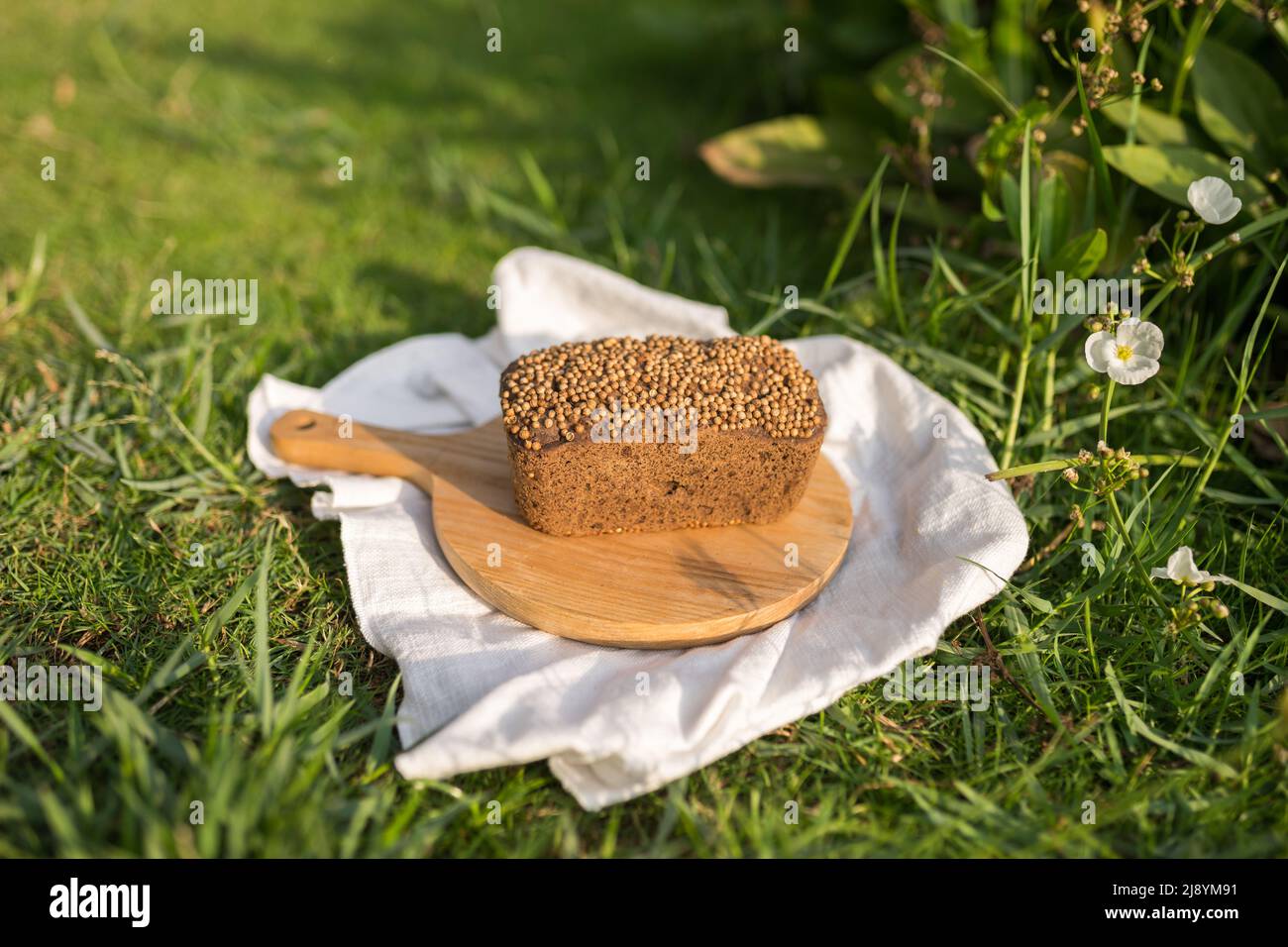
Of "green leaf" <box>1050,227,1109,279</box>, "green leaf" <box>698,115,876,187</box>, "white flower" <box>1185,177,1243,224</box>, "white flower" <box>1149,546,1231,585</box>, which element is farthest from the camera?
"green leaf" <box>698,115,876,187</box>

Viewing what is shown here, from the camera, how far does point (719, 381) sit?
2.14m

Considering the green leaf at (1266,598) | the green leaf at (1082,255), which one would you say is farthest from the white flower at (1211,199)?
the green leaf at (1266,598)

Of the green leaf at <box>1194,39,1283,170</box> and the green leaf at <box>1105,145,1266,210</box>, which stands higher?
the green leaf at <box>1194,39,1283,170</box>

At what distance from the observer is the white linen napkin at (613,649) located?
5.94ft

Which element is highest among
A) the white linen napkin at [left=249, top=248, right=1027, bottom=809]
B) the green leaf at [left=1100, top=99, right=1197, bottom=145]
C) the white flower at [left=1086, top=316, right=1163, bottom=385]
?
the green leaf at [left=1100, top=99, right=1197, bottom=145]

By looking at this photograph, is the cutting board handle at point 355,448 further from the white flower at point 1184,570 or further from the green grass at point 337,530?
the white flower at point 1184,570

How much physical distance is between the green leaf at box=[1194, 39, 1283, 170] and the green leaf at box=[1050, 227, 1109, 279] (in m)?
0.57

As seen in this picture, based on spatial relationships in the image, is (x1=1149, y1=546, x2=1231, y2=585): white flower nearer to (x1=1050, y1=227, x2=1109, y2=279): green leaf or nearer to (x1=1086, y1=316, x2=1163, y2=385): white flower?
(x1=1086, y1=316, x2=1163, y2=385): white flower

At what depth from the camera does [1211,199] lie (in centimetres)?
202

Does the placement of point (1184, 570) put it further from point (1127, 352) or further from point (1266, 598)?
point (1127, 352)

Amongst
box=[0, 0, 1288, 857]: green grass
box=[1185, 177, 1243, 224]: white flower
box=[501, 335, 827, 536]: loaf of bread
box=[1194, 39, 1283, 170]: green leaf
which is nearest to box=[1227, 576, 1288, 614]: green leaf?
box=[0, 0, 1288, 857]: green grass

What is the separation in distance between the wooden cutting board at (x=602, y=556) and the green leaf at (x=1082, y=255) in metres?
0.75

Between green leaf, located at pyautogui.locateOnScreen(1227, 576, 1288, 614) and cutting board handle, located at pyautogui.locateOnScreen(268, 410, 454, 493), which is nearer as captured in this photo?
green leaf, located at pyautogui.locateOnScreen(1227, 576, 1288, 614)

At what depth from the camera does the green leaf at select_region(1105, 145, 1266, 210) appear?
2447 mm
